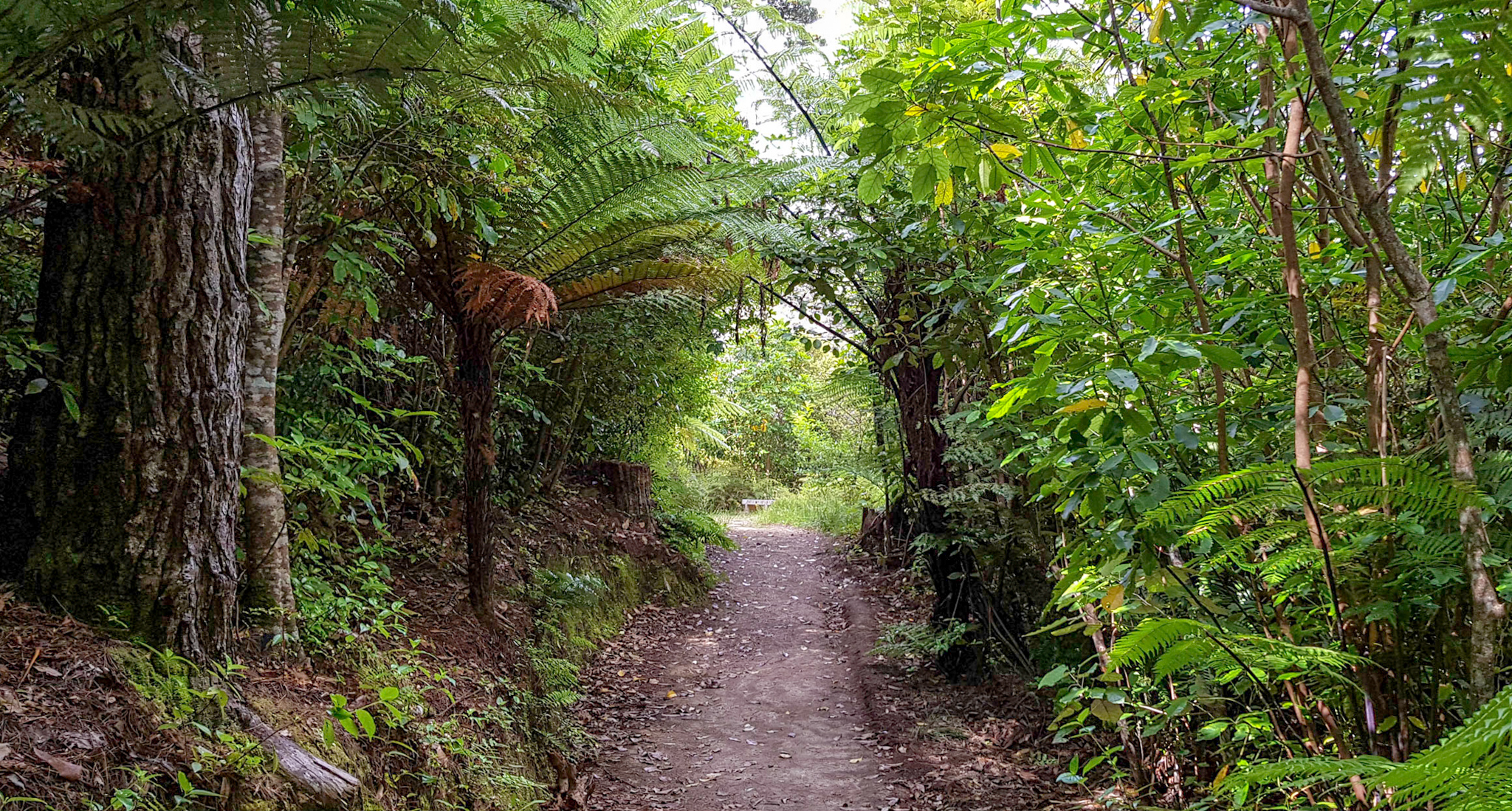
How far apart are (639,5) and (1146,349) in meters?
4.44

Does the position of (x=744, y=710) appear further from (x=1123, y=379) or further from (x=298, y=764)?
(x=1123, y=379)

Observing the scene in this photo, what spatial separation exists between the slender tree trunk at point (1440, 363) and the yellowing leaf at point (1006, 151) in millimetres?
805

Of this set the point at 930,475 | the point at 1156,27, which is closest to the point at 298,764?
the point at 1156,27

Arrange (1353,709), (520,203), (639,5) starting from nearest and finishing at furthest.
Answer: (1353,709), (520,203), (639,5)

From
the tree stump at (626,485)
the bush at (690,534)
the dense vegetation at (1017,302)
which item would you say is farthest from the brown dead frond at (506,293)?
the bush at (690,534)

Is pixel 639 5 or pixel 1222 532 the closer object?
pixel 1222 532

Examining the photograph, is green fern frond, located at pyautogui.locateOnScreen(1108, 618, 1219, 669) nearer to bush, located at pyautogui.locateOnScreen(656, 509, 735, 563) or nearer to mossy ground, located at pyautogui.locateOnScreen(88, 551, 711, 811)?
mossy ground, located at pyautogui.locateOnScreen(88, 551, 711, 811)

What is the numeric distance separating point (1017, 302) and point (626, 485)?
618 centimetres

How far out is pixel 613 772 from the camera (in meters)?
3.78

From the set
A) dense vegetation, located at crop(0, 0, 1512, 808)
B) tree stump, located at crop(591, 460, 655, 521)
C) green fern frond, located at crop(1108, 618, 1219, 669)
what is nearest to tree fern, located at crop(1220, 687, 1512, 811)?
dense vegetation, located at crop(0, 0, 1512, 808)

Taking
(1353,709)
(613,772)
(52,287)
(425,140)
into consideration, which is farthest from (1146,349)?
(613,772)

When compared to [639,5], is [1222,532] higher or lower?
lower

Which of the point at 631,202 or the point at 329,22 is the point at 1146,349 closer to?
the point at 329,22

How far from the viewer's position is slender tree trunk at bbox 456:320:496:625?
12.9 ft
